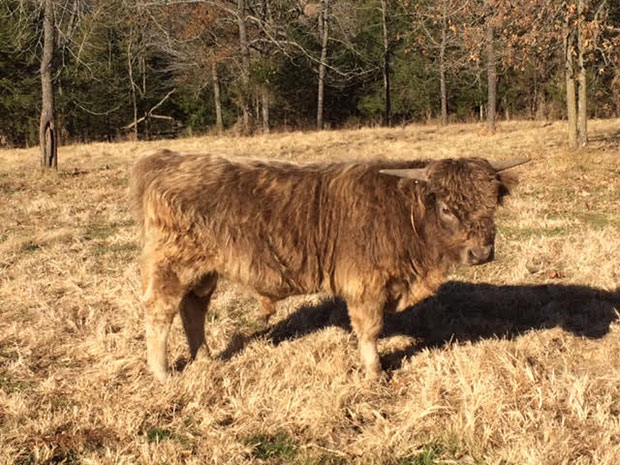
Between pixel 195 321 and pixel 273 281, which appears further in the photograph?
pixel 195 321

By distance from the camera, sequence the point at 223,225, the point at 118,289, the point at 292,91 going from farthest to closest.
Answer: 1. the point at 292,91
2. the point at 118,289
3. the point at 223,225

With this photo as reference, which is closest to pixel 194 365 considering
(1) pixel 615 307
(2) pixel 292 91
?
(1) pixel 615 307

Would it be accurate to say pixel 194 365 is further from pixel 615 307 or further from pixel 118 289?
pixel 615 307

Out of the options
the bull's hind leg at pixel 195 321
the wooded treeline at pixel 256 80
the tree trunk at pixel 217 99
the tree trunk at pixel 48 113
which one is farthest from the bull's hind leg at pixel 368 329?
the tree trunk at pixel 217 99

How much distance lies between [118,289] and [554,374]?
14.6ft

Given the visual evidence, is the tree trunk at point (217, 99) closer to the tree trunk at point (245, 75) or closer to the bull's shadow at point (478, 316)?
the tree trunk at point (245, 75)

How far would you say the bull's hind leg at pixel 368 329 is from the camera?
4719mm

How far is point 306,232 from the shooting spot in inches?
183

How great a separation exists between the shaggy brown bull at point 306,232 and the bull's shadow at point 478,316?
877 millimetres

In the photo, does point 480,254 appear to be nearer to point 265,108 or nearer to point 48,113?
point 48,113

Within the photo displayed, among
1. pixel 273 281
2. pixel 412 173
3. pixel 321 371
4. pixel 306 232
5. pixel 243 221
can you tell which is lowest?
pixel 321 371

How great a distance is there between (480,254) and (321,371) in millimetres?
1510

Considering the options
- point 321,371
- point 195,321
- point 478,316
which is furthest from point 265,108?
point 321,371

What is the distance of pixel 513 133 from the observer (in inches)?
910
